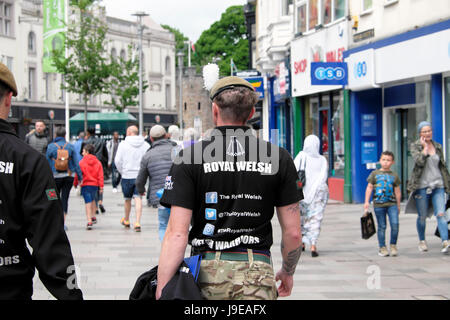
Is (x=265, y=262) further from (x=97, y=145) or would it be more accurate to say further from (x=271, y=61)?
(x=271, y=61)

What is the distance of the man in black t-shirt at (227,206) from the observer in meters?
3.56

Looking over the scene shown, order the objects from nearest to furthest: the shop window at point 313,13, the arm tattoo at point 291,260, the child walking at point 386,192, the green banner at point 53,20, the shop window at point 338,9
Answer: the arm tattoo at point 291,260, the child walking at point 386,192, the shop window at point 338,9, the shop window at point 313,13, the green banner at point 53,20

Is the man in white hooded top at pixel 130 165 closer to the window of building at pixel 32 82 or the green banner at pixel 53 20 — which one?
the green banner at pixel 53 20

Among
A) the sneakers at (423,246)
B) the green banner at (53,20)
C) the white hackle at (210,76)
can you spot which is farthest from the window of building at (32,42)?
the white hackle at (210,76)

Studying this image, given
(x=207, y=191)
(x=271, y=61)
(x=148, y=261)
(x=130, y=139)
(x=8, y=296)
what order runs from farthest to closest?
(x=271, y=61) < (x=130, y=139) < (x=148, y=261) < (x=207, y=191) < (x=8, y=296)

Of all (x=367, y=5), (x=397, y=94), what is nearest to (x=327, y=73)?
(x=367, y=5)

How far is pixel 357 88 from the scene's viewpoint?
18781 mm

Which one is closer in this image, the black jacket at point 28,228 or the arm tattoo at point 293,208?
the black jacket at point 28,228

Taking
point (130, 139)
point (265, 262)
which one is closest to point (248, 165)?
point (265, 262)

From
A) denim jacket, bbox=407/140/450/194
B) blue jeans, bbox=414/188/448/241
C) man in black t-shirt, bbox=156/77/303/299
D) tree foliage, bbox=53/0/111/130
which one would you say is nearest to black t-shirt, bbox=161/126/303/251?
man in black t-shirt, bbox=156/77/303/299

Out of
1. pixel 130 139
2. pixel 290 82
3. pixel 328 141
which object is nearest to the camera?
pixel 130 139

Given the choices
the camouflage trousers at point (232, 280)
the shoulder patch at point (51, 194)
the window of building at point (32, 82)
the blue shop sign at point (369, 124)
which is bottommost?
the camouflage trousers at point (232, 280)

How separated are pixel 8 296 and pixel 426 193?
851cm

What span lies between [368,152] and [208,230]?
16.1m
